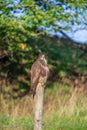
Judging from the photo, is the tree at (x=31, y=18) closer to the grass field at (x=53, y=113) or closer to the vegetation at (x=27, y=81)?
the vegetation at (x=27, y=81)

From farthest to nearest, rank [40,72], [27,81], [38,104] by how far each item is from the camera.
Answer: [27,81] → [40,72] → [38,104]

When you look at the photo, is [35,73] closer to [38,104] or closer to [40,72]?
[40,72]

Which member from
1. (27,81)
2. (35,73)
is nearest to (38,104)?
(35,73)

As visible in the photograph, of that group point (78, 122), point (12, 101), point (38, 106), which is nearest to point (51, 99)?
point (12, 101)

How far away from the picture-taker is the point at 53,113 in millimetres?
12891

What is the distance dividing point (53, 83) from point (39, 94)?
12.2 m

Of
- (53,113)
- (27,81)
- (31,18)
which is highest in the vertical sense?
(31,18)

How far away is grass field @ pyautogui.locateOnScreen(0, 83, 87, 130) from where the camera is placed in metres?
10.8

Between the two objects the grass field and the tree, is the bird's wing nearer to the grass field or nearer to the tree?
the grass field

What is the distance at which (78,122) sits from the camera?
38.6 feet

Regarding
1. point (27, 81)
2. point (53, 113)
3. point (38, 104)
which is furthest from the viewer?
point (27, 81)

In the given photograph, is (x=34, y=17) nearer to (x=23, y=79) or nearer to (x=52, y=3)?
(x=52, y=3)

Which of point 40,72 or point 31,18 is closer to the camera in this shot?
point 40,72

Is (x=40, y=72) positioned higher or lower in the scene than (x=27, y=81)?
higher
